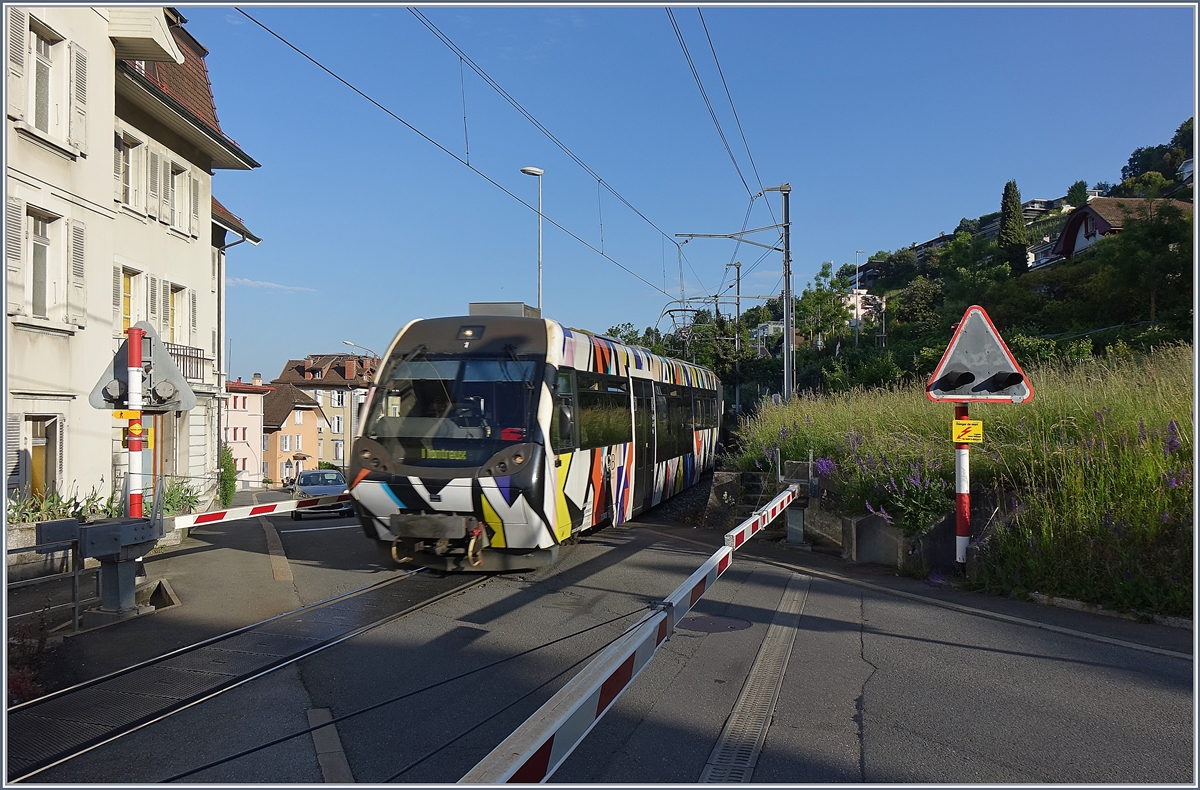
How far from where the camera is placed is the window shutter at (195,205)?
64.2 feet

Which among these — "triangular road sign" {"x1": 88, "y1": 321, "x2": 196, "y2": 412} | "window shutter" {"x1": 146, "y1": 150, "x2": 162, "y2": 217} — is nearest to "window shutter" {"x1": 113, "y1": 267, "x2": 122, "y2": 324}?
"window shutter" {"x1": 146, "y1": 150, "x2": 162, "y2": 217}

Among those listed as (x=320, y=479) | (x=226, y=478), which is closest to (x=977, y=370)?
(x=320, y=479)

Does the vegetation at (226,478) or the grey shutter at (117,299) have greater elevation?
the grey shutter at (117,299)

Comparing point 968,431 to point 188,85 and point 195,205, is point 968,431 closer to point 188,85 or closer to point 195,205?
point 195,205

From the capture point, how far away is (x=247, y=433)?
196 ft

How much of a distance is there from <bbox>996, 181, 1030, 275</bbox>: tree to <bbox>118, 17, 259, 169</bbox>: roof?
50668mm

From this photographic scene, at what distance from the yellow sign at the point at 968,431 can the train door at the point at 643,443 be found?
5822 millimetres

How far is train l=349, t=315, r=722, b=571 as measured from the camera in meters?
8.75

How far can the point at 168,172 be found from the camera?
60.3ft

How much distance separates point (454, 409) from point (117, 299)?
10520 mm

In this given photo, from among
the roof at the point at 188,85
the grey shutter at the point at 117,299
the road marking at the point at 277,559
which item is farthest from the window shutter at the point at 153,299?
the road marking at the point at 277,559

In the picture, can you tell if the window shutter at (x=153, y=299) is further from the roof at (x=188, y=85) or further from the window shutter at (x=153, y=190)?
the roof at (x=188, y=85)

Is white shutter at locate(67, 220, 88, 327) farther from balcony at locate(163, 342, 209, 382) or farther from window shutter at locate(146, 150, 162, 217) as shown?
balcony at locate(163, 342, 209, 382)

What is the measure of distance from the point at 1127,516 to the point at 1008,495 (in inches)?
54.3
